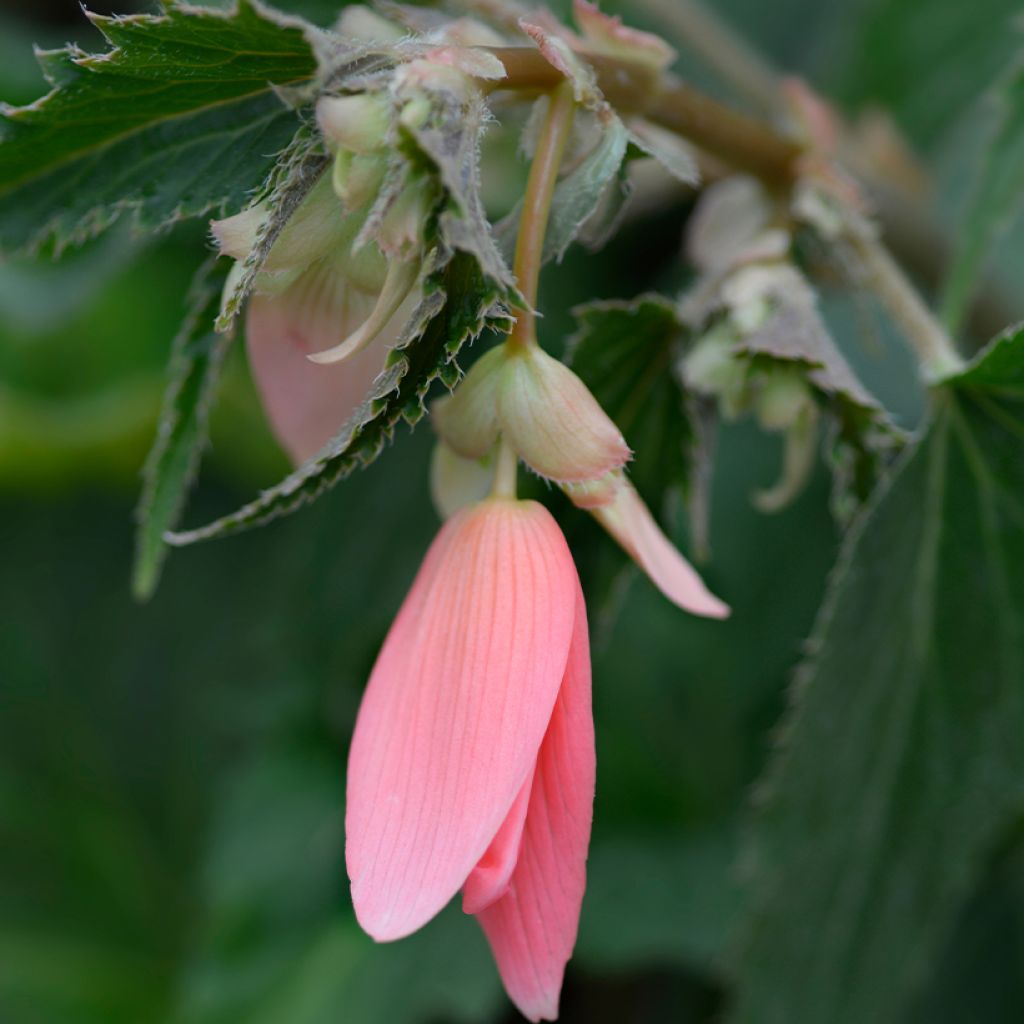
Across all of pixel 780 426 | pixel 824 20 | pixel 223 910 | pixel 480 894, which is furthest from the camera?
pixel 824 20

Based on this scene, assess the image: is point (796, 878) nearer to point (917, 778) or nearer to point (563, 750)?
point (917, 778)

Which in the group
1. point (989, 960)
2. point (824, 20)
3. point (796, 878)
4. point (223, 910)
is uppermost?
point (824, 20)

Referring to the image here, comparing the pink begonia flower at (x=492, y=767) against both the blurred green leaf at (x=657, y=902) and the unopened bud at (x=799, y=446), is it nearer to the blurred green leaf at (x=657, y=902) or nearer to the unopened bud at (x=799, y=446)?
the unopened bud at (x=799, y=446)

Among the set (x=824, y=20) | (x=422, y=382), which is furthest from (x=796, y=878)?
(x=824, y=20)

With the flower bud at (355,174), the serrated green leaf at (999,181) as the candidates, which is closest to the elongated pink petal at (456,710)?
the flower bud at (355,174)

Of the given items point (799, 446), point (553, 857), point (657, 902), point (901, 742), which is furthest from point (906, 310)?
point (657, 902)
